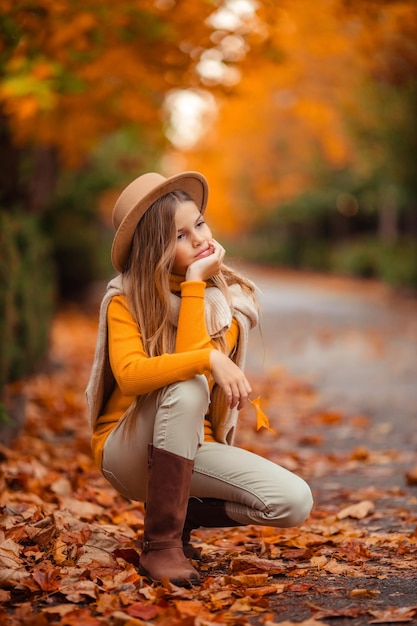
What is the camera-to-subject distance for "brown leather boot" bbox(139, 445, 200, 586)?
2846mm

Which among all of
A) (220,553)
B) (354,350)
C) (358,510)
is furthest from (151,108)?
(220,553)

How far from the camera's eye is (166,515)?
9.40 feet

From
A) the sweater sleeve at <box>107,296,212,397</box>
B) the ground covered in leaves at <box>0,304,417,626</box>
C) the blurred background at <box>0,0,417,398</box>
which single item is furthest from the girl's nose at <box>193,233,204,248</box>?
the blurred background at <box>0,0,417,398</box>

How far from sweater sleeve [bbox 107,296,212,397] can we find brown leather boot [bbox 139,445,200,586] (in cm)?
23

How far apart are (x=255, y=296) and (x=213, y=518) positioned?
2.86 ft

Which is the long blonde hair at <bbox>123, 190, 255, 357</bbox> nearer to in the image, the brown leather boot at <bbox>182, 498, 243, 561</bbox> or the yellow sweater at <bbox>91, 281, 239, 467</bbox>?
the yellow sweater at <bbox>91, 281, 239, 467</bbox>

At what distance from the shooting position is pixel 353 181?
1226 inches

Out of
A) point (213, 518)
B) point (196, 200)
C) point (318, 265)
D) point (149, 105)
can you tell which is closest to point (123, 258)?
point (196, 200)

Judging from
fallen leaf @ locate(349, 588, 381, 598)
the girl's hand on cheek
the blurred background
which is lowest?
fallen leaf @ locate(349, 588, 381, 598)

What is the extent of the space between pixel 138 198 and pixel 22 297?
4495mm

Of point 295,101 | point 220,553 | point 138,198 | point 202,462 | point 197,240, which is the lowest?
point 220,553

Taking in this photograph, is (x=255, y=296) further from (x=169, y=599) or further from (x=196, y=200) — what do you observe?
(x=169, y=599)

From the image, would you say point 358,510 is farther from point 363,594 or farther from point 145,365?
point 145,365

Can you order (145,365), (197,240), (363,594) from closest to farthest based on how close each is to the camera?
(363,594), (145,365), (197,240)
